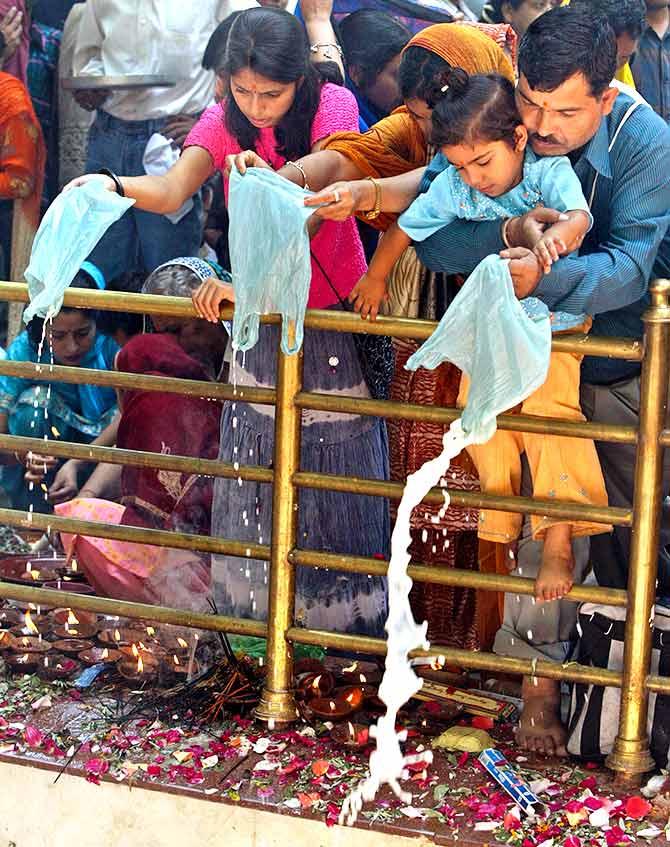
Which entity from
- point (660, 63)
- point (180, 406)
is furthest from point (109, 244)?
point (660, 63)

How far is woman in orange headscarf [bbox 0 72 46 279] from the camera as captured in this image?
4844mm

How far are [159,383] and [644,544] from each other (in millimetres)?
1127

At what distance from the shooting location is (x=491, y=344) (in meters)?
2.70

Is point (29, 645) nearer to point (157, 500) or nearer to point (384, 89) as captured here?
point (157, 500)

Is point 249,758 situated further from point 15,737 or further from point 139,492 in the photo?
point 139,492

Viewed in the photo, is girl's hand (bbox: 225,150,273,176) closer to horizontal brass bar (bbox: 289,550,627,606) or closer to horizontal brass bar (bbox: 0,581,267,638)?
horizontal brass bar (bbox: 289,550,627,606)

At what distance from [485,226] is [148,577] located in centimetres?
148

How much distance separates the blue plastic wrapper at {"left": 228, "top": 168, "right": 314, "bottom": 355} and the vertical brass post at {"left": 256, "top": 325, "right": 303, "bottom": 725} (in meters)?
0.12

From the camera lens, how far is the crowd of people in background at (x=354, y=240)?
9.17 feet

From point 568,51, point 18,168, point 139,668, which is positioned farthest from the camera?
point 18,168

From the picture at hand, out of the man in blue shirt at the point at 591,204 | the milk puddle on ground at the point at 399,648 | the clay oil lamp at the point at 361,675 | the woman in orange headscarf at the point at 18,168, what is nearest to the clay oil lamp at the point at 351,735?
A: the milk puddle on ground at the point at 399,648

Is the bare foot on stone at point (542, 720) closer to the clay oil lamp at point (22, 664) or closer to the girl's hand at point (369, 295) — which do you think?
the girl's hand at point (369, 295)

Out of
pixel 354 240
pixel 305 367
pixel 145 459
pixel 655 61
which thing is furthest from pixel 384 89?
pixel 145 459

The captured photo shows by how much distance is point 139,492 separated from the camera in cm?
399
